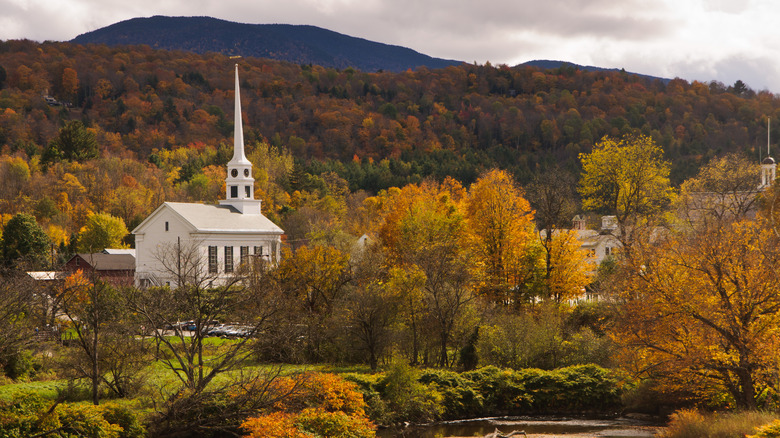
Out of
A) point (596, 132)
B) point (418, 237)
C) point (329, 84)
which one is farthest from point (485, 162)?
point (418, 237)

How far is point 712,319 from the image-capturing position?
79.4 ft

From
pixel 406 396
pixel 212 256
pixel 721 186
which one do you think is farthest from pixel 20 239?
pixel 721 186

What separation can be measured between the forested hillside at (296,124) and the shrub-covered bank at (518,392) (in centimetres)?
4642

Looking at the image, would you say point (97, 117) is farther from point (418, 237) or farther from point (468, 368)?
point (468, 368)

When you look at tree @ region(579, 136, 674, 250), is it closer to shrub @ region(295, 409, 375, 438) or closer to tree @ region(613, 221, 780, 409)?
tree @ region(613, 221, 780, 409)

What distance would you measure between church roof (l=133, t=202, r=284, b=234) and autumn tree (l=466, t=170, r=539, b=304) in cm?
1816

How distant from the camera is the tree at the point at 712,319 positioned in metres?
23.4

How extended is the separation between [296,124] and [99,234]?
66.4 m

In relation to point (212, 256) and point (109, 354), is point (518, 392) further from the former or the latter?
point (212, 256)

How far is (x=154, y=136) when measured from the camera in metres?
112

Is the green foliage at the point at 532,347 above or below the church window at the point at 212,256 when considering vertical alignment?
below

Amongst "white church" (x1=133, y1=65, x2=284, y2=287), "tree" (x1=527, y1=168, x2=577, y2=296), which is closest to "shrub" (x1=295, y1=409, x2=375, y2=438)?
"tree" (x1=527, y1=168, x2=577, y2=296)

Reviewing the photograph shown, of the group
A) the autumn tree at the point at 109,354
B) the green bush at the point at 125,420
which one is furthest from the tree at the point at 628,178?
the green bush at the point at 125,420

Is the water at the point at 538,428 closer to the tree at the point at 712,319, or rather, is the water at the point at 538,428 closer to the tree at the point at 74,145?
the tree at the point at 712,319
